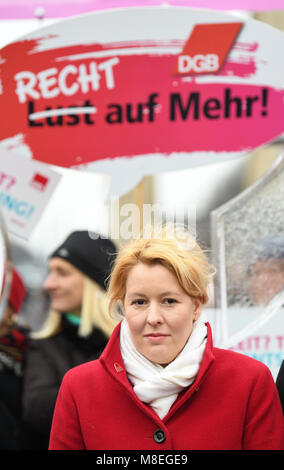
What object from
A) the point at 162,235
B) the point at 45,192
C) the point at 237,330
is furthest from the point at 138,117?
the point at 237,330

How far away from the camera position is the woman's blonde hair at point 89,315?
2406 millimetres

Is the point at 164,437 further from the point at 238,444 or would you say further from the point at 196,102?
the point at 196,102

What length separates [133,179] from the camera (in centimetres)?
235

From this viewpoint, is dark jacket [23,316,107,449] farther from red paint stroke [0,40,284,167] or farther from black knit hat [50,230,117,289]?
red paint stroke [0,40,284,167]

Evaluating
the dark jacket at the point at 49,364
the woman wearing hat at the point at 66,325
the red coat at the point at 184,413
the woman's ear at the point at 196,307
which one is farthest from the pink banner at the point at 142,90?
the red coat at the point at 184,413

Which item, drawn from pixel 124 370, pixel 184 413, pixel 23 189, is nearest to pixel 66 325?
pixel 23 189

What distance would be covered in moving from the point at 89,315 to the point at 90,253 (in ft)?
0.83

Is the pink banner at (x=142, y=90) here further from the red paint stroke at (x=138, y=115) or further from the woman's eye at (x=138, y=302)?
the woman's eye at (x=138, y=302)

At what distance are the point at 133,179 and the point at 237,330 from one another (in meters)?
0.73

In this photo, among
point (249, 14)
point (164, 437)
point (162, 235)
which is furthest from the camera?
point (249, 14)

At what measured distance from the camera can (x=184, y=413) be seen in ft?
5.24

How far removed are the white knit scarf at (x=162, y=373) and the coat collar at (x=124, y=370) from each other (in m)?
0.02

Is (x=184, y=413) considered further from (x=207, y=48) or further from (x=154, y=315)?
(x=207, y=48)
